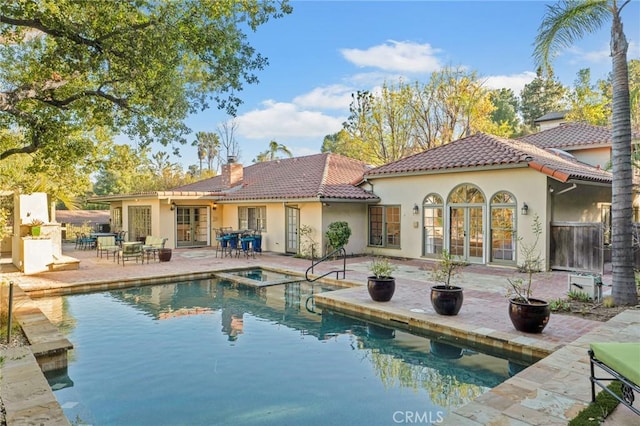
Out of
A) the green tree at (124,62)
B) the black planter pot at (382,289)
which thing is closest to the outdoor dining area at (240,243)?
the green tree at (124,62)

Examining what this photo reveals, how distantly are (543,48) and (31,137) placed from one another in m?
11.3

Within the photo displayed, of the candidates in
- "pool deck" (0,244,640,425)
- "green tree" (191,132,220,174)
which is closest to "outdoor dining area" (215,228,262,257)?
"pool deck" (0,244,640,425)

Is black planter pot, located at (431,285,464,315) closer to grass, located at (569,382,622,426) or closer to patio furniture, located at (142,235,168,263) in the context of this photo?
grass, located at (569,382,622,426)

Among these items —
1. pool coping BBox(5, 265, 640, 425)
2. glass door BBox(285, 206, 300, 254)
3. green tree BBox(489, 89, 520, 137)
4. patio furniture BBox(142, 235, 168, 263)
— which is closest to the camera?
pool coping BBox(5, 265, 640, 425)

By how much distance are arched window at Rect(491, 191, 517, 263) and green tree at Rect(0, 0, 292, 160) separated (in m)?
8.68

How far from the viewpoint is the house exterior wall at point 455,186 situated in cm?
1230

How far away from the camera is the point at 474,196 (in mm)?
13812

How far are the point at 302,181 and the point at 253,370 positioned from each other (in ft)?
44.3

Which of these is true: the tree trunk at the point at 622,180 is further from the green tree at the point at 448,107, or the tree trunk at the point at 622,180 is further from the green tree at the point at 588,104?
the green tree at the point at 588,104

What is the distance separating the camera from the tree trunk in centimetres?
788

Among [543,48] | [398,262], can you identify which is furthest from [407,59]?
[543,48]

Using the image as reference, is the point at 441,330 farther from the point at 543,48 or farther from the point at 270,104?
the point at 270,104

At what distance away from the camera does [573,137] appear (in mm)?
19156
